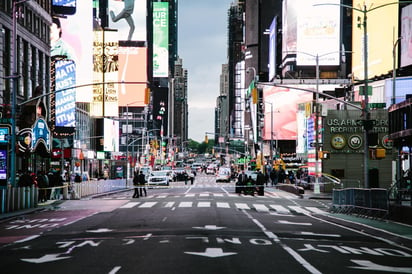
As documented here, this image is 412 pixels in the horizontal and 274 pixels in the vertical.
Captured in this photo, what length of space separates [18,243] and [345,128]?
45.7 metres

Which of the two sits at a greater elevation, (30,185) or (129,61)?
(129,61)

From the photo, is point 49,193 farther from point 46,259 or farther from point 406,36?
point 406,36

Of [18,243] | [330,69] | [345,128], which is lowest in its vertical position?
[18,243]

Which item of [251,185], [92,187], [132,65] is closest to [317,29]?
[132,65]

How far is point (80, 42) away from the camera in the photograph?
93875 mm

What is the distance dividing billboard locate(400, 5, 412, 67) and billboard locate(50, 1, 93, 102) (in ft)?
128

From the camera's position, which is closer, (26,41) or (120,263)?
(120,263)

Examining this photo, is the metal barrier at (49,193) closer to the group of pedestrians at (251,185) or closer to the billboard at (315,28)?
the group of pedestrians at (251,185)

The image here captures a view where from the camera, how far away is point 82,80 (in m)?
94.4

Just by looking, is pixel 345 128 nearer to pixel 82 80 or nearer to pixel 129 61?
pixel 82 80

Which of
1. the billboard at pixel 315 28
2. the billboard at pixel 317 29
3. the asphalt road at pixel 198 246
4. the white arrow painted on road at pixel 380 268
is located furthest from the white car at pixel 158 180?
the white arrow painted on road at pixel 380 268

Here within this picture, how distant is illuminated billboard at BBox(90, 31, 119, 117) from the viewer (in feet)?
397

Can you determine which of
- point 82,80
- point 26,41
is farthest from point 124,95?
point 26,41

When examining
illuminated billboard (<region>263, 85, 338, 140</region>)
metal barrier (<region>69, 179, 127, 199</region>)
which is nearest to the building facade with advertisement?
metal barrier (<region>69, 179, 127, 199</region>)
